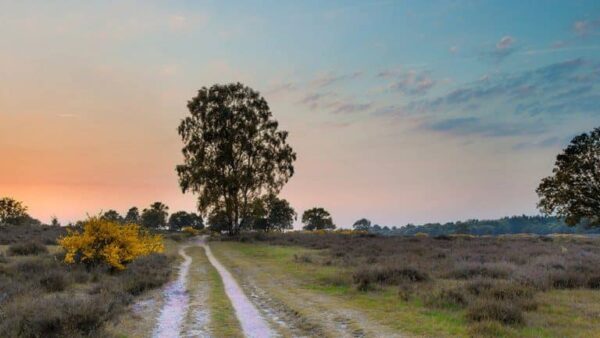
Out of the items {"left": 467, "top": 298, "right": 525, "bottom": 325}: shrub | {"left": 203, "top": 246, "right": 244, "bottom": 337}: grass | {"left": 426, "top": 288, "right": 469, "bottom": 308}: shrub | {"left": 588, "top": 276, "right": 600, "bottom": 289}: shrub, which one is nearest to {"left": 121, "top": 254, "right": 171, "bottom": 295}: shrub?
{"left": 203, "top": 246, "right": 244, "bottom": 337}: grass

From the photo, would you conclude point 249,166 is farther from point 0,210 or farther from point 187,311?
point 0,210

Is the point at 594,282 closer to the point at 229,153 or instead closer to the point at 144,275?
the point at 144,275

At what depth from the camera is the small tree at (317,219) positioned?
13362cm

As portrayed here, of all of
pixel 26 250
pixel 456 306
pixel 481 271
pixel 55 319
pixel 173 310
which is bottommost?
pixel 456 306

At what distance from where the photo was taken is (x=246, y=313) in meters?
13.7

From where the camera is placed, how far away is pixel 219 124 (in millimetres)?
55625

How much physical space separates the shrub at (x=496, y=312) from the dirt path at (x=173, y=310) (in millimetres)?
7831

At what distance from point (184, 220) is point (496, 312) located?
156 m

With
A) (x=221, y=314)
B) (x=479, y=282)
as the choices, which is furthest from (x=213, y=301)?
(x=479, y=282)

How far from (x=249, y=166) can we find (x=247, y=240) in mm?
9332

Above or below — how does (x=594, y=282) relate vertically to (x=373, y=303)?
above

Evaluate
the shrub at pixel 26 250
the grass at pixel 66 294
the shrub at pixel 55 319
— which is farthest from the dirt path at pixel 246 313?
the shrub at pixel 26 250

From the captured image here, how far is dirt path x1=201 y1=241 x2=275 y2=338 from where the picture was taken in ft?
37.4

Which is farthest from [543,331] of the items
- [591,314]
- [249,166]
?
[249,166]
